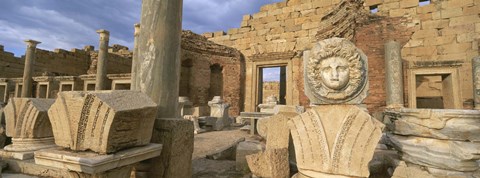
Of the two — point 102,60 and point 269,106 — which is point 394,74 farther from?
point 102,60

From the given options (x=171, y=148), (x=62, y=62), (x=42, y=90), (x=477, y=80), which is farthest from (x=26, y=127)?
(x=62, y=62)

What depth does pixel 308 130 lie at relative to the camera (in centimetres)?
208

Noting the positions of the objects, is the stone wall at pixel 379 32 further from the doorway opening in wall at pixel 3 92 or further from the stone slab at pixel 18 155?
the doorway opening in wall at pixel 3 92

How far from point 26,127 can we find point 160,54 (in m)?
2.27

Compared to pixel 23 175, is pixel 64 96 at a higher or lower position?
higher

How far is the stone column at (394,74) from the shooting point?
24.7 feet

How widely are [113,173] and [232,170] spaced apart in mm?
1728

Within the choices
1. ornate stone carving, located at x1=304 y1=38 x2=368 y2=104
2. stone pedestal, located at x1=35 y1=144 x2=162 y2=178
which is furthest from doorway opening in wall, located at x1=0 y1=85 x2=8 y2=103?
ornate stone carving, located at x1=304 y1=38 x2=368 y2=104

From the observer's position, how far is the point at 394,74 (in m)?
7.62

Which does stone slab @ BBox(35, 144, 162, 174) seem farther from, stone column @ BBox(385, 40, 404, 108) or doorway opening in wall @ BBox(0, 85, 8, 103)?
Result: doorway opening in wall @ BBox(0, 85, 8, 103)

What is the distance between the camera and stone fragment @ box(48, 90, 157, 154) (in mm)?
1701

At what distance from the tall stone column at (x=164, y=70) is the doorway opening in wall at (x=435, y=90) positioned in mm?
9915

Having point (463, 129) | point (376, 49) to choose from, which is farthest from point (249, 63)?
point (463, 129)

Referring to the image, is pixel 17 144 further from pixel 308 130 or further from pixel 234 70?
pixel 234 70
